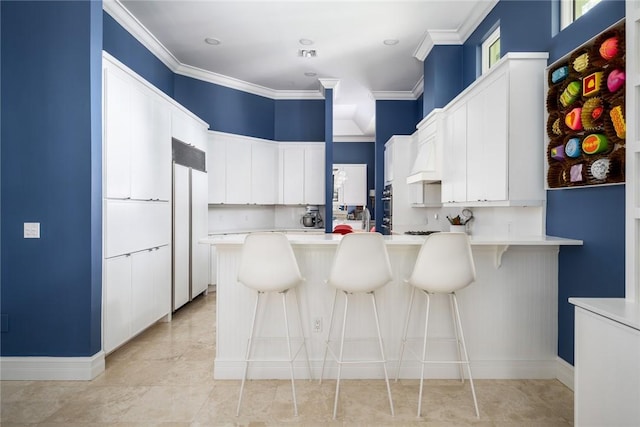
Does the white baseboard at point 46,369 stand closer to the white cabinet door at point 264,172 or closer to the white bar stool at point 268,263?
the white bar stool at point 268,263

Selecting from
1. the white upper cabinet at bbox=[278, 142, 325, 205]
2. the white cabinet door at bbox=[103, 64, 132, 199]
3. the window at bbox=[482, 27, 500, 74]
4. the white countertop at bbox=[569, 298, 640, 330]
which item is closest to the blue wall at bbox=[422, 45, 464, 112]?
the window at bbox=[482, 27, 500, 74]

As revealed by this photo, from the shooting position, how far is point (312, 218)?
6.54 metres

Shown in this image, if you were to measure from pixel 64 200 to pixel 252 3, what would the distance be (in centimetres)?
263

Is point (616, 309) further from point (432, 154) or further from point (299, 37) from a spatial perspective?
point (299, 37)

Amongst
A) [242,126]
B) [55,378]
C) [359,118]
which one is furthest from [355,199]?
[55,378]

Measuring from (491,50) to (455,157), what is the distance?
1225 millimetres

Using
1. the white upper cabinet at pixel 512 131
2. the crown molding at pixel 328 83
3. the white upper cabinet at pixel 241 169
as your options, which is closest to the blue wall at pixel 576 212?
the white upper cabinet at pixel 512 131

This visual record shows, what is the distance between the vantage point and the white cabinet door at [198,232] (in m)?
4.76

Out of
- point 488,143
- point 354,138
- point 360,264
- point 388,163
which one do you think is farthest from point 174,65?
point 354,138

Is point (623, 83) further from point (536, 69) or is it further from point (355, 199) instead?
point (355, 199)

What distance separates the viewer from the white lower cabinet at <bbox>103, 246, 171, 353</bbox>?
296 cm

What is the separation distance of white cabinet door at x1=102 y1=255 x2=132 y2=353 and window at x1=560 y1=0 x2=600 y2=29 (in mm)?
3829

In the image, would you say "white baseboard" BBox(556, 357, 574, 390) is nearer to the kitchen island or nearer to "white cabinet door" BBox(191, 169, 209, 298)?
the kitchen island

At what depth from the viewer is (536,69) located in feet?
9.08
